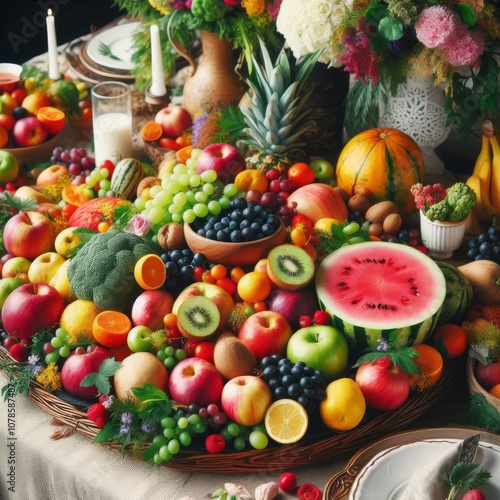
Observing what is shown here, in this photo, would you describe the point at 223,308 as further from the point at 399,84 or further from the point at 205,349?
the point at 399,84

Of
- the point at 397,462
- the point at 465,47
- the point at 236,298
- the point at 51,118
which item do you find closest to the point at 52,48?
the point at 51,118

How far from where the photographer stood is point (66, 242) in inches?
92.2

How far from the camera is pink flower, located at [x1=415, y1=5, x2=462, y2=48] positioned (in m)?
2.27

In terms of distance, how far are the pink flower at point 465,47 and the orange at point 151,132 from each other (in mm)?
1070

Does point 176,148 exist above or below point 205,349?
above

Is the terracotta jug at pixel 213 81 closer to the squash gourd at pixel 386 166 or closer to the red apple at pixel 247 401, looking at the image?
the squash gourd at pixel 386 166

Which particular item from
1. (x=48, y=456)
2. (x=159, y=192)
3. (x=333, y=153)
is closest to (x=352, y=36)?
(x=333, y=153)

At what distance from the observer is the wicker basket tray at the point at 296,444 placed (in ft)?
5.84

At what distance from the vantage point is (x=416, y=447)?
1.67m

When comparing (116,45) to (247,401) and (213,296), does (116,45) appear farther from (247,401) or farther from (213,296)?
(247,401)

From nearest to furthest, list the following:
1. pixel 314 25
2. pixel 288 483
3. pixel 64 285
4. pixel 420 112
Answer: pixel 288 483 → pixel 64 285 → pixel 314 25 → pixel 420 112

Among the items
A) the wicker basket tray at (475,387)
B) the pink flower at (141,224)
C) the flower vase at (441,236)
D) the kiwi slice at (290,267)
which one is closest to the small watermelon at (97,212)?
the pink flower at (141,224)

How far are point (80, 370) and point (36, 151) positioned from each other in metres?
1.24

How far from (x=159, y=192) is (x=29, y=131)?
79 centimetres
